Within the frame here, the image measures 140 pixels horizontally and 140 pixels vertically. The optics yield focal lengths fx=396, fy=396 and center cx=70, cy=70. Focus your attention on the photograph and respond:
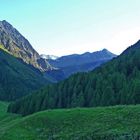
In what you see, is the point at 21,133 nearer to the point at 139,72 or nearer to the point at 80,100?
the point at 80,100

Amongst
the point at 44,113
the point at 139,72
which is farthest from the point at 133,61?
the point at 44,113

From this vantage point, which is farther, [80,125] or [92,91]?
[92,91]

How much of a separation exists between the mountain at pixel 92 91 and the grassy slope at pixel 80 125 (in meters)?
53.0

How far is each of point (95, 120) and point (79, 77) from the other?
103 m

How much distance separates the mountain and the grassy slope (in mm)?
52994

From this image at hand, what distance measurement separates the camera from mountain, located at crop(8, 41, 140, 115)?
423 feet

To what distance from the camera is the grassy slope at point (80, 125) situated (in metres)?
55.8

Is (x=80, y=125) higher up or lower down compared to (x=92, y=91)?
lower down

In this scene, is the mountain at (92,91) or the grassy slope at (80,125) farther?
the mountain at (92,91)

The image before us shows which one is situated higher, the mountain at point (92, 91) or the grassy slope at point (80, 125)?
the mountain at point (92, 91)

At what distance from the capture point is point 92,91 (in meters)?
143

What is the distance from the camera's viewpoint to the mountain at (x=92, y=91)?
12888 cm

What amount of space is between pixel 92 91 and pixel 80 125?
81297mm

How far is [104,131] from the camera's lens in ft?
185
